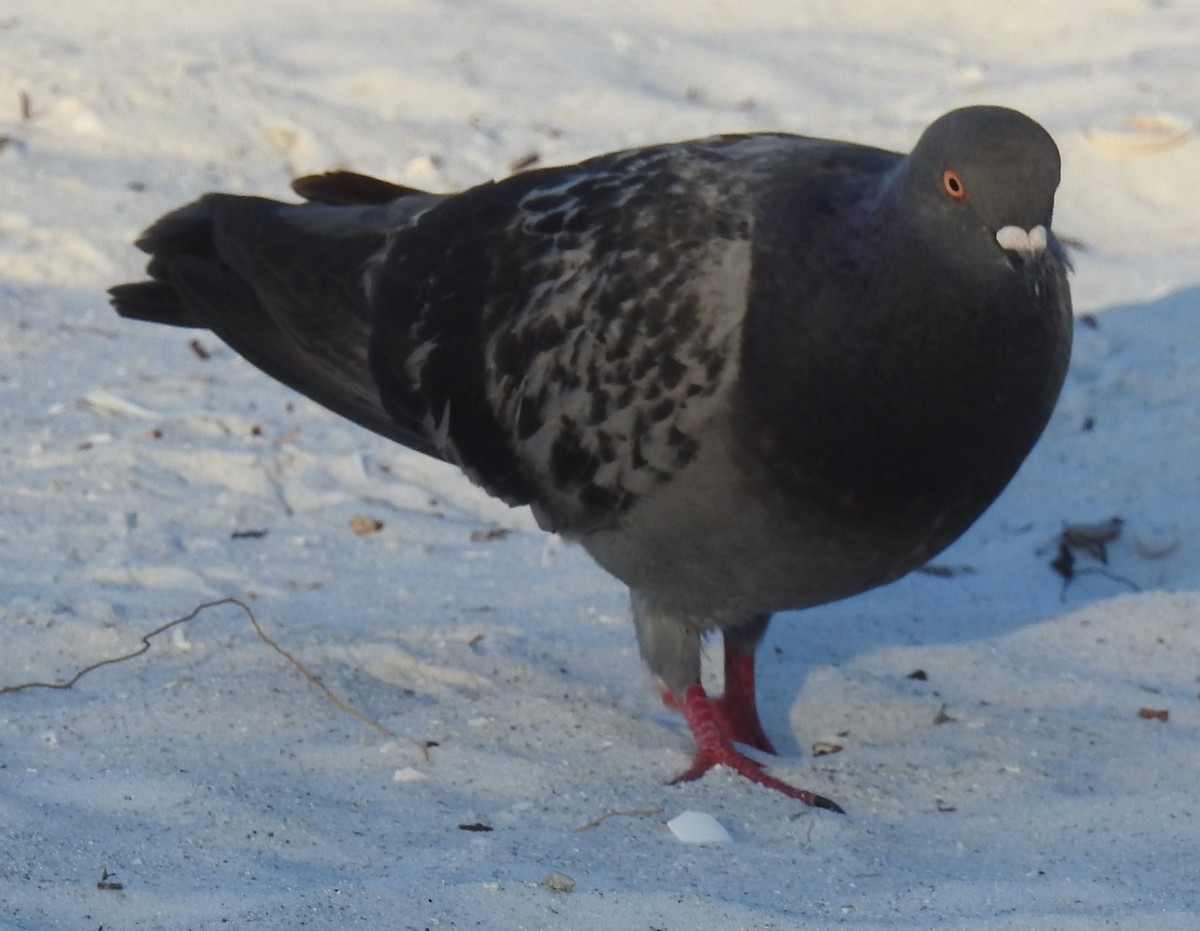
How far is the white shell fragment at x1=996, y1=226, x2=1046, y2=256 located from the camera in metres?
4.04

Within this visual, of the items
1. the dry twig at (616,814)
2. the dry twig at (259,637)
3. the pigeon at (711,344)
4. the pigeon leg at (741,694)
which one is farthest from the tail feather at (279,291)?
the dry twig at (616,814)

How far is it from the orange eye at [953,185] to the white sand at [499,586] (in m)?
1.52

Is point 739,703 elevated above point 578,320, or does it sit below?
below

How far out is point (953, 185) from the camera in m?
4.11

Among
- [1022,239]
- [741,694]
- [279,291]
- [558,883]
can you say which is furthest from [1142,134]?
[558,883]

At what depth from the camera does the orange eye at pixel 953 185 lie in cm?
408

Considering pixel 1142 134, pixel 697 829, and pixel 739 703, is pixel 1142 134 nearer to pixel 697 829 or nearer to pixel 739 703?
pixel 739 703

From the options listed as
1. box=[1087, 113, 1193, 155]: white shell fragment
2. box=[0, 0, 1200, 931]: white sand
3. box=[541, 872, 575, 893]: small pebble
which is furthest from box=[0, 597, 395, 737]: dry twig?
box=[1087, 113, 1193, 155]: white shell fragment

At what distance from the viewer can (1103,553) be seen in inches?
266

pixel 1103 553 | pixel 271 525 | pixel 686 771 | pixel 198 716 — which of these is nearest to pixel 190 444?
pixel 271 525

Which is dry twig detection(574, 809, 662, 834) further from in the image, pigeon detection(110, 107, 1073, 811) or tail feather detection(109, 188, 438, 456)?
tail feather detection(109, 188, 438, 456)

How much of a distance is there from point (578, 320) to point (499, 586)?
5.37 ft

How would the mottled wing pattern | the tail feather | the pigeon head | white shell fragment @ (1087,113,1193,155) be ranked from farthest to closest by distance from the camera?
white shell fragment @ (1087,113,1193,155) < the tail feather < the mottled wing pattern < the pigeon head

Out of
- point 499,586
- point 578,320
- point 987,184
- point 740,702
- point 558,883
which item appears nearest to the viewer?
point 558,883
